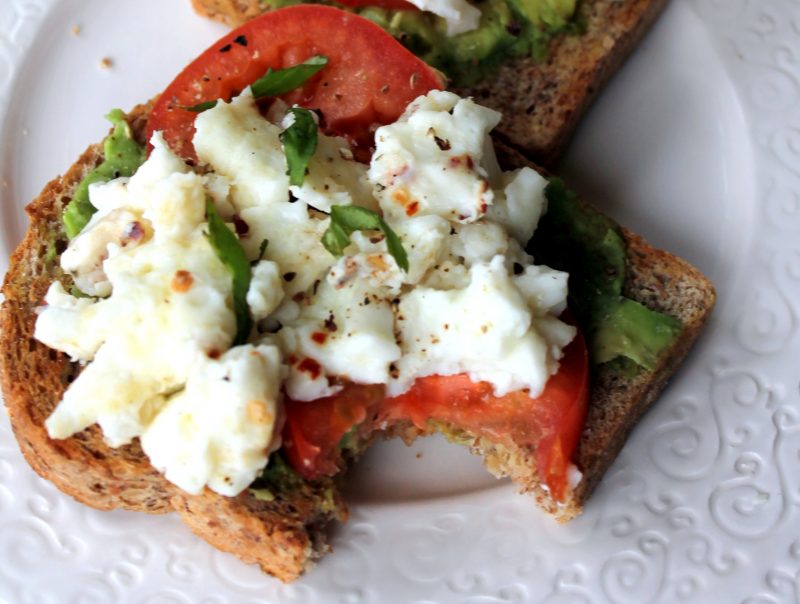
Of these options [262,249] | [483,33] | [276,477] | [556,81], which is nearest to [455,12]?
[483,33]

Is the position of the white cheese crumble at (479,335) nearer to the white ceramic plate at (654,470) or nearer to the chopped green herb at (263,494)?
the chopped green herb at (263,494)

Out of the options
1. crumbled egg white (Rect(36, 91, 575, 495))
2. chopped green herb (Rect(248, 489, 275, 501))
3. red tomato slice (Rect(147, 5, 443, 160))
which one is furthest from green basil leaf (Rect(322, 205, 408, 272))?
chopped green herb (Rect(248, 489, 275, 501))

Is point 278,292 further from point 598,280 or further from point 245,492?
point 598,280

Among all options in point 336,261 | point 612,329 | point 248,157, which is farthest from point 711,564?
point 248,157

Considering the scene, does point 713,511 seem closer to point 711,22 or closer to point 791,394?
point 791,394

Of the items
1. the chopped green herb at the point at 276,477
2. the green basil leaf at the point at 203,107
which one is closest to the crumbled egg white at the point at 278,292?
the green basil leaf at the point at 203,107

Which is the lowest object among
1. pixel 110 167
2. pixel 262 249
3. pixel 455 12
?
pixel 110 167
